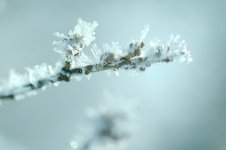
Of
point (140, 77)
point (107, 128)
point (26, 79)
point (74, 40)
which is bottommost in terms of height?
point (140, 77)

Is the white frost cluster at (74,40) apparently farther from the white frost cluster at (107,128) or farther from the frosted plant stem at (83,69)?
the white frost cluster at (107,128)

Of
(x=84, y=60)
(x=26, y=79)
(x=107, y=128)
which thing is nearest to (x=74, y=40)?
(x=84, y=60)

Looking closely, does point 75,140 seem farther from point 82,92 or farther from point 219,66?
point 219,66

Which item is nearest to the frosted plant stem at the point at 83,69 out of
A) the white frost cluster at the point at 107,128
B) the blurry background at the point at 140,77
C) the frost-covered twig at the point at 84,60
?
the frost-covered twig at the point at 84,60

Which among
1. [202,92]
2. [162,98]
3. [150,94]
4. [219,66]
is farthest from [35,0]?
[219,66]

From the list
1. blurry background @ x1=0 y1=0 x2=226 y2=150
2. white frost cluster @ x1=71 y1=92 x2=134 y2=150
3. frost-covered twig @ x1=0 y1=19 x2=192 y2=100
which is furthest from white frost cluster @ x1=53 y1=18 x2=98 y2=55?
blurry background @ x1=0 y1=0 x2=226 y2=150

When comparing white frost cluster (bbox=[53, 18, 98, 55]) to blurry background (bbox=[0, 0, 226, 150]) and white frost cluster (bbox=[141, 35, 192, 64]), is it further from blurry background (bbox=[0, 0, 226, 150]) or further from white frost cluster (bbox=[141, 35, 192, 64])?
blurry background (bbox=[0, 0, 226, 150])

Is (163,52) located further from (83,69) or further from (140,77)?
(140,77)
